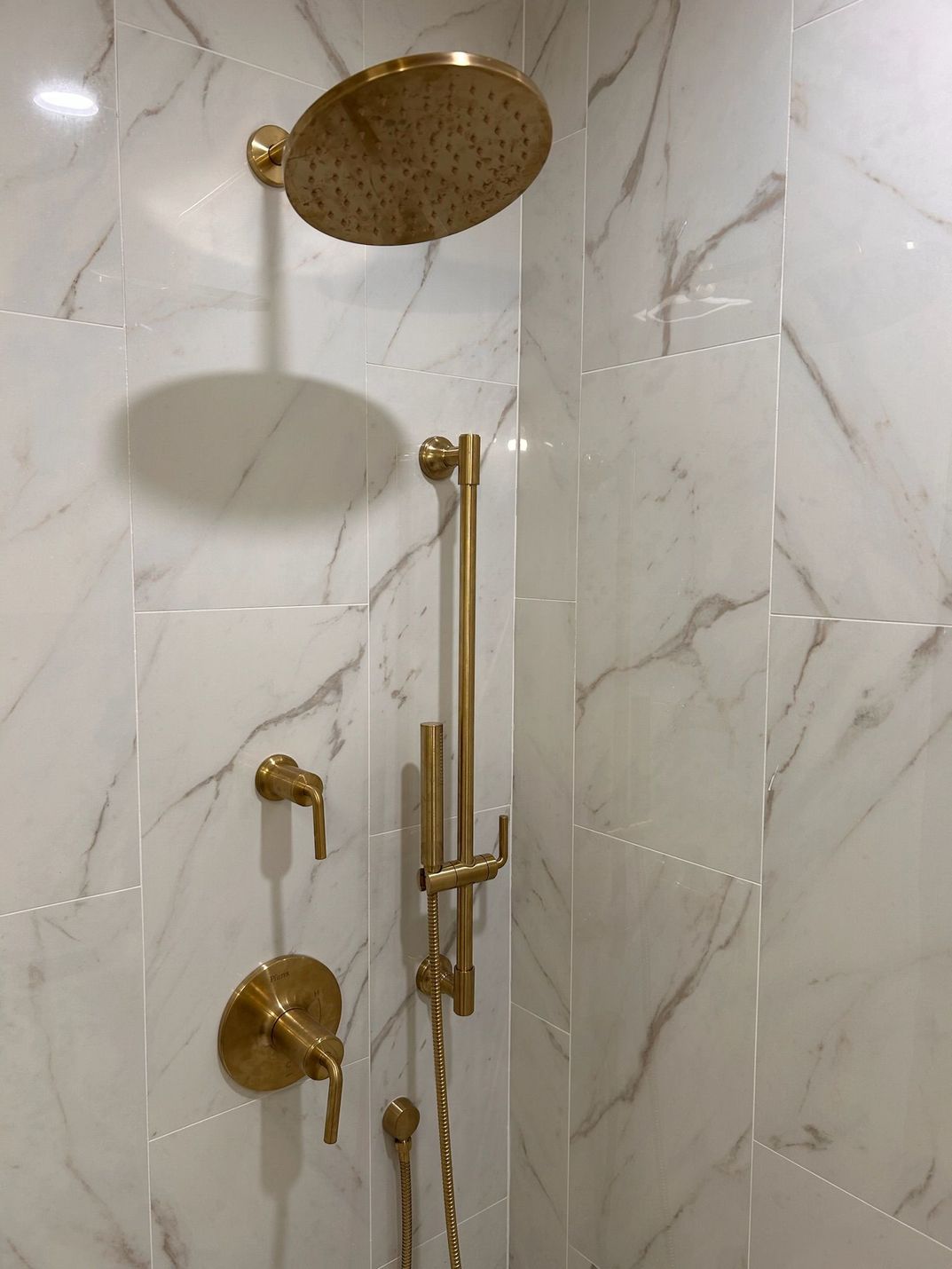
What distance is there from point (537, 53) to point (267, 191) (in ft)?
1.59

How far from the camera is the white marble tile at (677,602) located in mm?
963

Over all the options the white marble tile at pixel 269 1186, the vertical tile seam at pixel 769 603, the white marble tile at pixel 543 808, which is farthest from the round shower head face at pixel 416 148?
the white marble tile at pixel 269 1186

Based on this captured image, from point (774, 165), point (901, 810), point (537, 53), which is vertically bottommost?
point (901, 810)

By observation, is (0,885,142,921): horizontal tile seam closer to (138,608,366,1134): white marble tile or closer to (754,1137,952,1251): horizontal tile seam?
(138,608,366,1134): white marble tile

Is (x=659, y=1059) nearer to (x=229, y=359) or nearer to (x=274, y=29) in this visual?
(x=229, y=359)

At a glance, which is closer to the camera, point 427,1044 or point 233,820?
point 233,820

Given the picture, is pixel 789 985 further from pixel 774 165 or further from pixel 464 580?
pixel 774 165

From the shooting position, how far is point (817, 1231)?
36.3 inches

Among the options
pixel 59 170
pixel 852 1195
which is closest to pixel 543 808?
pixel 852 1195

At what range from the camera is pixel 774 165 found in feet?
2.98

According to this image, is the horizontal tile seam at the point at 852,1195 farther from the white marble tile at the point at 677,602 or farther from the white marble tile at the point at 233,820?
the white marble tile at the point at 233,820

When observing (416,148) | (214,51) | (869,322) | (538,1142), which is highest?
(214,51)

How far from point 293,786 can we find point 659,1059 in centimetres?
58

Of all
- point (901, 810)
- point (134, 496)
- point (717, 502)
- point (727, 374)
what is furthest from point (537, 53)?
point (901, 810)
